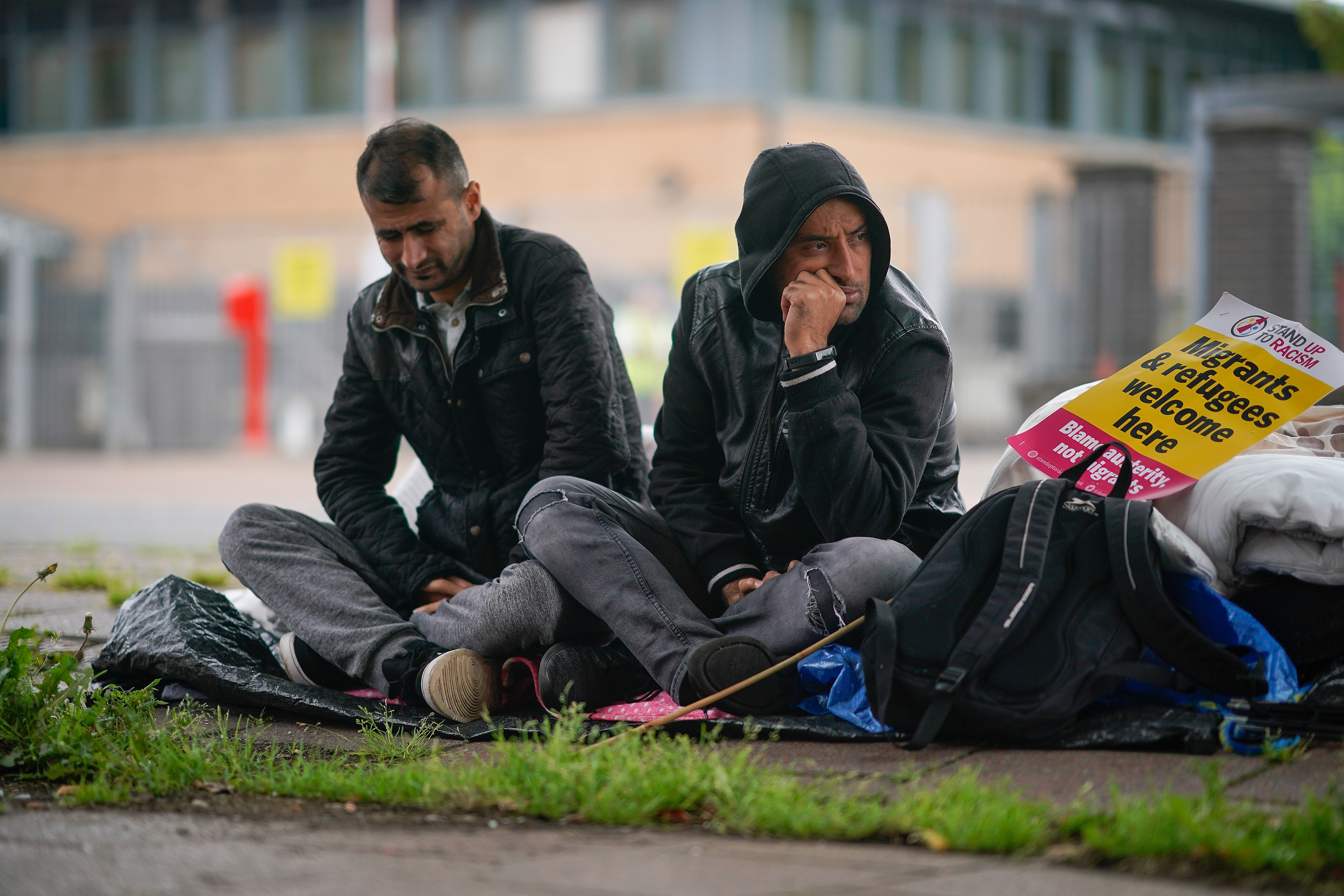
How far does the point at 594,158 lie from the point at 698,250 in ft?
25.6

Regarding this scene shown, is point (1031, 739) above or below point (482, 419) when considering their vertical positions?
below

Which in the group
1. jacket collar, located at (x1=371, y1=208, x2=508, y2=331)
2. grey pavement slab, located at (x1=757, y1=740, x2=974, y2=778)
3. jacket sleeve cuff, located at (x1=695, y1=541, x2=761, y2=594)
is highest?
jacket collar, located at (x1=371, y1=208, x2=508, y2=331)

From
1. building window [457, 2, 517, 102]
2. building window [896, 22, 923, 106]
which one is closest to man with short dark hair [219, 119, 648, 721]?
building window [457, 2, 517, 102]

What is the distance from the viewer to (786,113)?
70.3ft

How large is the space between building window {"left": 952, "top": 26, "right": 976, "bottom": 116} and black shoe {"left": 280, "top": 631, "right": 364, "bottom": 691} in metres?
21.6

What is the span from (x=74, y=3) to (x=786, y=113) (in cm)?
1291

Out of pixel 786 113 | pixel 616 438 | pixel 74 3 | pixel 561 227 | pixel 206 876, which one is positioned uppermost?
pixel 74 3

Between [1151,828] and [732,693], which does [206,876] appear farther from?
[1151,828]

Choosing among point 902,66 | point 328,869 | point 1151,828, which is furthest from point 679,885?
point 902,66

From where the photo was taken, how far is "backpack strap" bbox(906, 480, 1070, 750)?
2.86 meters

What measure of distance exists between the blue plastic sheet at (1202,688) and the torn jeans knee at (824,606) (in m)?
0.11

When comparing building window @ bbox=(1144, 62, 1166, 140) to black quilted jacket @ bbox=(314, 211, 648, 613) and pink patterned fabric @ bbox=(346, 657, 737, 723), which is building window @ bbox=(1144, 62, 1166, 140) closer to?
black quilted jacket @ bbox=(314, 211, 648, 613)

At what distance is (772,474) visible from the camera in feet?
11.5

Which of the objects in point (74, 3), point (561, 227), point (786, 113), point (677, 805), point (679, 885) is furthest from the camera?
point (74, 3)
